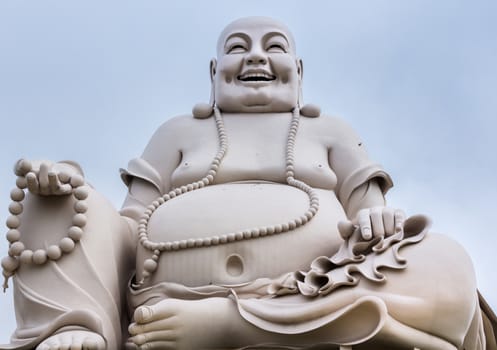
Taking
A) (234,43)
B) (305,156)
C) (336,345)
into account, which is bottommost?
(336,345)

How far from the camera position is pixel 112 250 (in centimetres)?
723

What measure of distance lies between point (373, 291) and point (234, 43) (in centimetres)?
253

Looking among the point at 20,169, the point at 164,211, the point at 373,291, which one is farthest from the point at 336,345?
the point at 20,169

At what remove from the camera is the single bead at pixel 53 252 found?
6.96m

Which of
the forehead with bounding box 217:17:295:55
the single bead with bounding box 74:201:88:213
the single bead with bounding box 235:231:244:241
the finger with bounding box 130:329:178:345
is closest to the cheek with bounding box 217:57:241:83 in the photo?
the forehead with bounding box 217:17:295:55

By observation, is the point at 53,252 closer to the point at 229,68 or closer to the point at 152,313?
the point at 152,313

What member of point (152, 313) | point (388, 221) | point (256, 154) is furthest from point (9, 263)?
point (388, 221)

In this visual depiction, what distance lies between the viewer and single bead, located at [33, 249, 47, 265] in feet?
22.8

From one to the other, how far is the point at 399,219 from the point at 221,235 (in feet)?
3.41

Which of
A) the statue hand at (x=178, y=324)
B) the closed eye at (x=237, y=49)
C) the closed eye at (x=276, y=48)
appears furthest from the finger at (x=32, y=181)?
the closed eye at (x=276, y=48)

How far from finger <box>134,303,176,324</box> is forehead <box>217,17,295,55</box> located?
2563mm

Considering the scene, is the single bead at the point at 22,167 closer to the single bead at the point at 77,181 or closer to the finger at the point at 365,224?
the single bead at the point at 77,181

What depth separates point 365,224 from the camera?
23.1 feet

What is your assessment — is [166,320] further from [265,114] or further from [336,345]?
[265,114]
